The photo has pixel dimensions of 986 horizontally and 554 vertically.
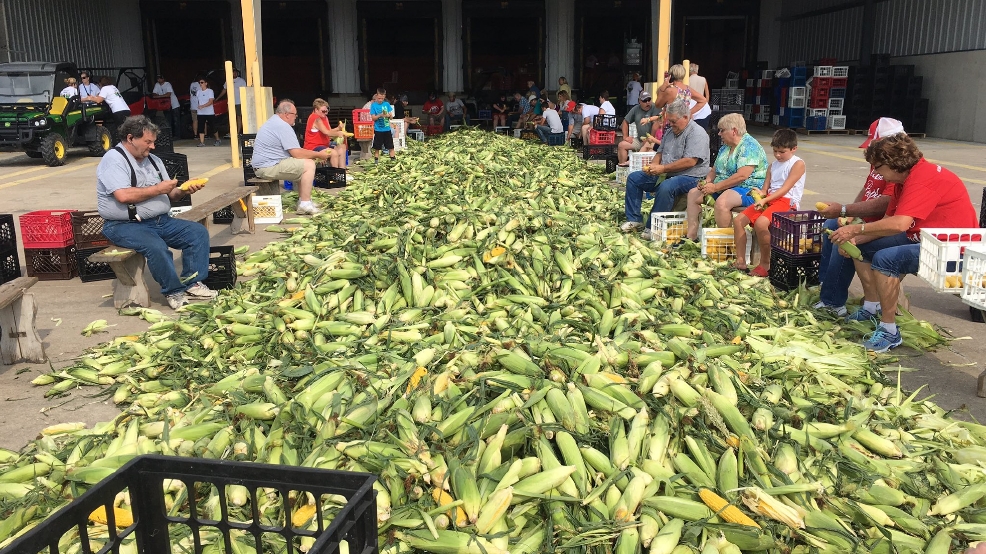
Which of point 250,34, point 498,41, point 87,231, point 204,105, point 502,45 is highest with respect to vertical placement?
point 498,41

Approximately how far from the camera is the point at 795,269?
6.42 metres

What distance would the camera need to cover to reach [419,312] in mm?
5090

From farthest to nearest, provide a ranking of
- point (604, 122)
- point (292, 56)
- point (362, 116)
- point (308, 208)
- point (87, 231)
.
Result: point (292, 56) < point (362, 116) < point (604, 122) < point (308, 208) < point (87, 231)

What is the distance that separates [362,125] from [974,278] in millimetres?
12999

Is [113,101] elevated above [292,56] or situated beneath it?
situated beneath

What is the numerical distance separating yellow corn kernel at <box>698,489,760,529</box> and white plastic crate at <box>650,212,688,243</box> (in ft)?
17.7

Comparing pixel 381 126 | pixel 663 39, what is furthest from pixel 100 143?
pixel 663 39

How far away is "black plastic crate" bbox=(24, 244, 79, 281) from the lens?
740 cm

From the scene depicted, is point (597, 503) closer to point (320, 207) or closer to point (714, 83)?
point (320, 207)

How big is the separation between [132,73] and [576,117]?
14.5 m

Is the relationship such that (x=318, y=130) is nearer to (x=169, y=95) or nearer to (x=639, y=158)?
(x=639, y=158)

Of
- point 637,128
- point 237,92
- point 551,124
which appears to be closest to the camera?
point 637,128

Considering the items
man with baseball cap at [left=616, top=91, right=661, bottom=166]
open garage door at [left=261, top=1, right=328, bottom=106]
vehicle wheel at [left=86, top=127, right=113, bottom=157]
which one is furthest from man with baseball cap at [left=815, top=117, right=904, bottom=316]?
open garage door at [left=261, top=1, right=328, bottom=106]

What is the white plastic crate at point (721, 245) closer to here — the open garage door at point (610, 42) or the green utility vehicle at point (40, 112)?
the green utility vehicle at point (40, 112)
